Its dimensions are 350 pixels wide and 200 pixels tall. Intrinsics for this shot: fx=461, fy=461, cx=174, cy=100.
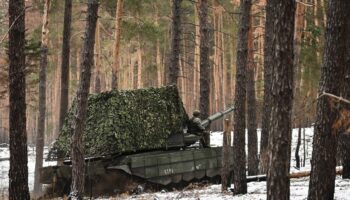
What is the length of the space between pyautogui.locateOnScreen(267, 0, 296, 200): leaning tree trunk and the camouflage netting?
6.62m

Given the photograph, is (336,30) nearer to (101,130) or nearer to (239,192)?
(239,192)

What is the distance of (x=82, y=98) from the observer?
9.27 metres

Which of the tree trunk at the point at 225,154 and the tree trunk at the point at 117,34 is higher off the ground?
the tree trunk at the point at 117,34

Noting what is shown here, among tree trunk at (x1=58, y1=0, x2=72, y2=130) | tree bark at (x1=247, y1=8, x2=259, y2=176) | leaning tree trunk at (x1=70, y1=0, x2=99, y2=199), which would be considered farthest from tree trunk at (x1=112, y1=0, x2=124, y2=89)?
leaning tree trunk at (x1=70, y1=0, x2=99, y2=199)

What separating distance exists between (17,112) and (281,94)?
4617mm

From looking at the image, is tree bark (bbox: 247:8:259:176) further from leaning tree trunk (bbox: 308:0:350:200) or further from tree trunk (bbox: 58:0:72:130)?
leaning tree trunk (bbox: 308:0:350:200)

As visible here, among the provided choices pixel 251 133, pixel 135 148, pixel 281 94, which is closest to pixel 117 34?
pixel 251 133

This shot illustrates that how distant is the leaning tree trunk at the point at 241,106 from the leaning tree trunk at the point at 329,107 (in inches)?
108

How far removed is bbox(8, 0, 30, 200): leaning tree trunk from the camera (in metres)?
8.03

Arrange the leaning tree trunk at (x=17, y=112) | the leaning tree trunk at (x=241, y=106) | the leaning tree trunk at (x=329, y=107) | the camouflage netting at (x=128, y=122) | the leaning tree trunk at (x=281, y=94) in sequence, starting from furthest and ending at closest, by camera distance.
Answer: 1. the camouflage netting at (x=128, y=122)
2. the leaning tree trunk at (x=241, y=106)
3. the leaning tree trunk at (x=17, y=112)
4. the leaning tree trunk at (x=329, y=107)
5. the leaning tree trunk at (x=281, y=94)

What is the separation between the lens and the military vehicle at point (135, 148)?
12047 millimetres

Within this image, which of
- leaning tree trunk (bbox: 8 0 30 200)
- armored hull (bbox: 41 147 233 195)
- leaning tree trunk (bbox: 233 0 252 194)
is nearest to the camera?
leaning tree trunk (bbox: 8 0 30 200)

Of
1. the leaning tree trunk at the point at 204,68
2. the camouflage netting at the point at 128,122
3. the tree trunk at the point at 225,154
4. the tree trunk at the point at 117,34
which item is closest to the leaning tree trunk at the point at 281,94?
the tree trunk at the point at 225,154

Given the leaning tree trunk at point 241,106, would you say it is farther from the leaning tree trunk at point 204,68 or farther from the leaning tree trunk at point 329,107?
the leaning tree trunk at point 204,68
